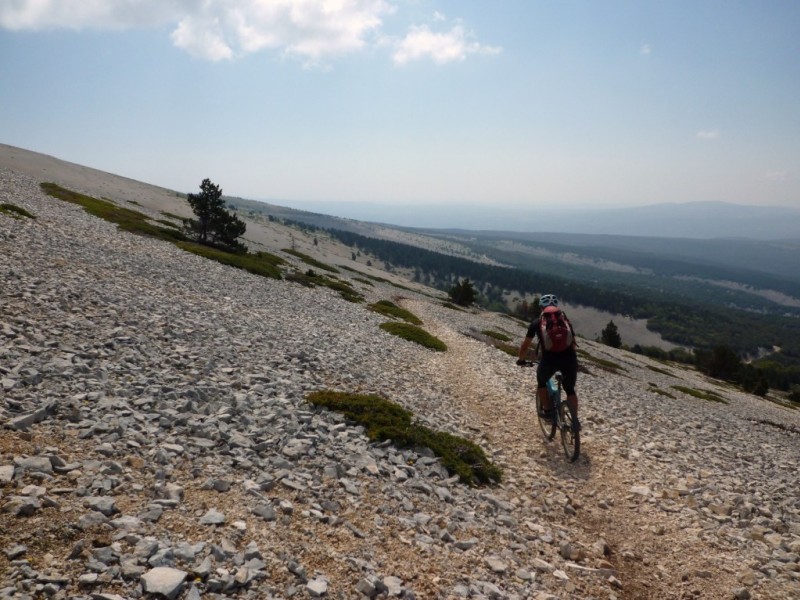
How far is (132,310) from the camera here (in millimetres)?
17594

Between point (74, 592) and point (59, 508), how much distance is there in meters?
1.74

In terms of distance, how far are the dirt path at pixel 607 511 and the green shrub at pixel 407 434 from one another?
959 mm

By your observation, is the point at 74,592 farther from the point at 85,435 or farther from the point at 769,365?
the point at 769,365

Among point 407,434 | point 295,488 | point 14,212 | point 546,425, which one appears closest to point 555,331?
point 546,425

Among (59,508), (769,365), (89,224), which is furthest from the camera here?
(769,365)

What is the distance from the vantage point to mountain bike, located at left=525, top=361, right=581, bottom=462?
45.4ft

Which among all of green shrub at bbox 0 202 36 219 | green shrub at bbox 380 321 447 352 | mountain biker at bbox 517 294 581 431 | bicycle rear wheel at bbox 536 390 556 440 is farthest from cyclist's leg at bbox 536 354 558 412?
green shrub at bbox 0 202 36 219

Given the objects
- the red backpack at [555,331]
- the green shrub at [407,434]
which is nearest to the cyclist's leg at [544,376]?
the red backpack at [555,331]

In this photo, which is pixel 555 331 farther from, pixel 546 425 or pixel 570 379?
pixel 546 425

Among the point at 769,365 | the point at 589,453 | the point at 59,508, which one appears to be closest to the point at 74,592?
the point at 59,508

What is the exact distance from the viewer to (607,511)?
1154cm

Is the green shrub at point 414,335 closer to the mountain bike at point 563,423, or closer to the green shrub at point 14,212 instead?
the mountain bike at point 563,423

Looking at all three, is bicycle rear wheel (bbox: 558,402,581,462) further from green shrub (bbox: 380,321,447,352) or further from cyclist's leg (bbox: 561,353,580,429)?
green shrub (bbox: 380,321,447,352)

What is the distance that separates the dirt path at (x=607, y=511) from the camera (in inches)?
354
